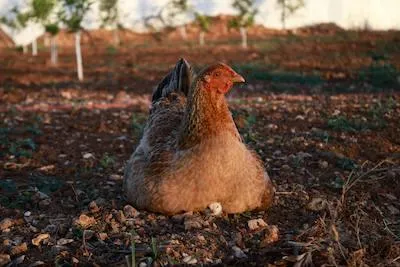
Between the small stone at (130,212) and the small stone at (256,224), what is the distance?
88 cm

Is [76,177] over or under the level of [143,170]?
under

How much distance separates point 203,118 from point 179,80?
1629 millimetres

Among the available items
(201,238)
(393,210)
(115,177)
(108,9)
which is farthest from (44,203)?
(108,9)

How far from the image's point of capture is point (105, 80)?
2017 centimetres

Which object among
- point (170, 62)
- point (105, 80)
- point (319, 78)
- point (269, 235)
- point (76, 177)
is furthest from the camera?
point (170, 62)

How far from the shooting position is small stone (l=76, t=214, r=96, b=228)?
403cm

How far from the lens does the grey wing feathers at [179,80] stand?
18.4 feet

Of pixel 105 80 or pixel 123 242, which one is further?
pixel 105 80

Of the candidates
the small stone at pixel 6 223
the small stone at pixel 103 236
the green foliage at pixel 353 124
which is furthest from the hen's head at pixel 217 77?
the green foliage at pixel 353 124

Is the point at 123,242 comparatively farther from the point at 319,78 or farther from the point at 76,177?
the point at 319,78

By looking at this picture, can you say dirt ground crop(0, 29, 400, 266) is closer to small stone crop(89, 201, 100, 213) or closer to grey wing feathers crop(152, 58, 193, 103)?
small stone crop(89, 201, 100, 213)

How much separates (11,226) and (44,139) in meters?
3.87

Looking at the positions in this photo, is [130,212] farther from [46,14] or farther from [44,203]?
[46,14]

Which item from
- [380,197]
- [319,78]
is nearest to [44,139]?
[380,197]
